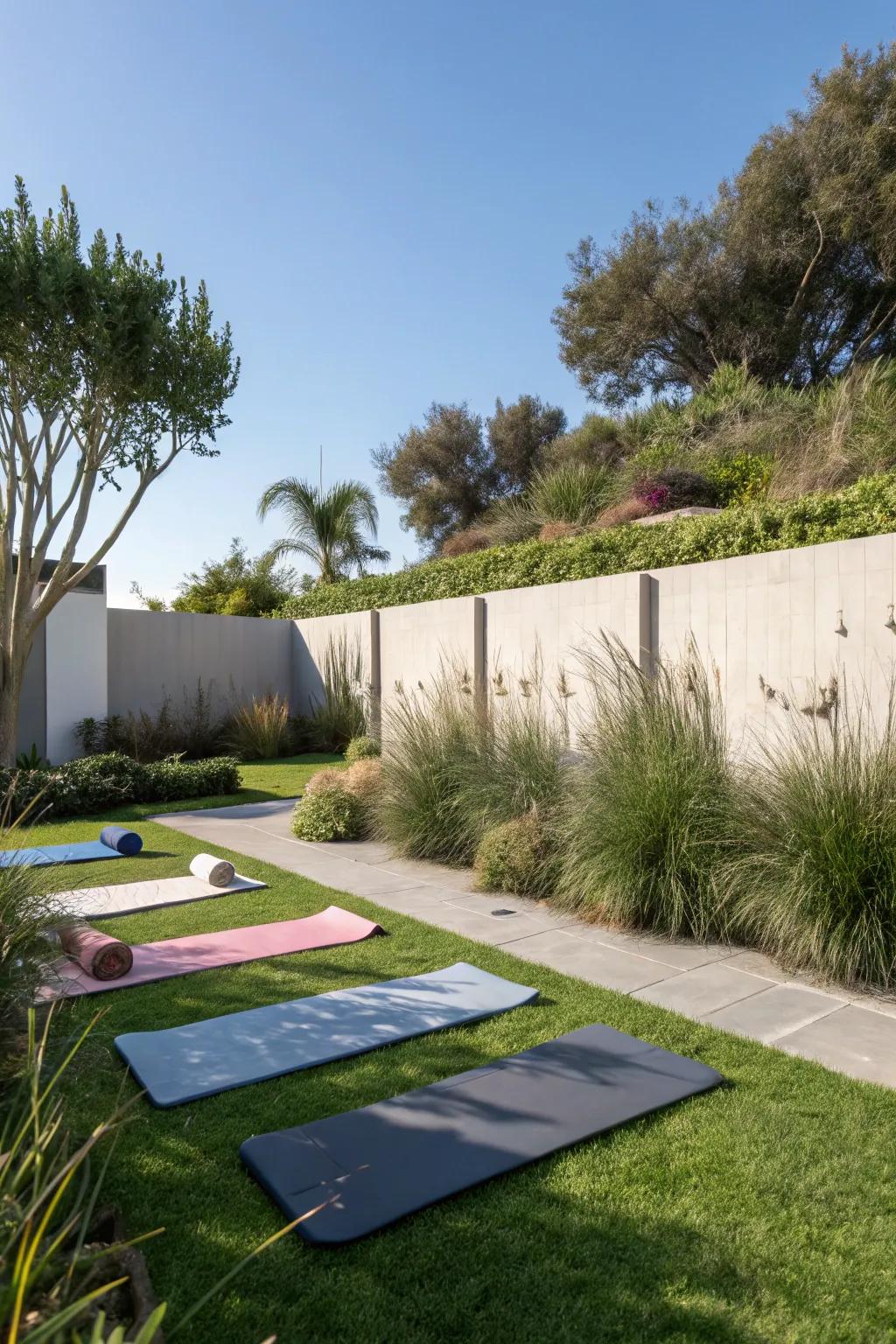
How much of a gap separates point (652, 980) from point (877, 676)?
332 cm

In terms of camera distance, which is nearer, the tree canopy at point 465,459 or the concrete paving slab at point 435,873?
the concrete paving slab at point 435,873

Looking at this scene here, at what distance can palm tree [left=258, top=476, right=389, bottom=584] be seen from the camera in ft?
60.5

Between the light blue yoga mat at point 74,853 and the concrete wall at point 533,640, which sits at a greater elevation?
the concrete wall at point 533,640

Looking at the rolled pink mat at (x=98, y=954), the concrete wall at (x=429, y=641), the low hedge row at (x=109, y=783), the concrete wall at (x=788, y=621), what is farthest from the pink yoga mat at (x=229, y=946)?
the concrete wall at (x=429, y=641)

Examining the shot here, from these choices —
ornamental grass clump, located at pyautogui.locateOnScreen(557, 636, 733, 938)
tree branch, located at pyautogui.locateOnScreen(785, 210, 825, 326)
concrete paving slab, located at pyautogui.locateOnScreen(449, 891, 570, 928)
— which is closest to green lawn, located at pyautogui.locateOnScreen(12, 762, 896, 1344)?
ornamental grass clump, located at pyautogui.locateOnScreen(557, 636, 733, 938)

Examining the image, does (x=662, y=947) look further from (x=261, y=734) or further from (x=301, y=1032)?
(x=261, y=734)

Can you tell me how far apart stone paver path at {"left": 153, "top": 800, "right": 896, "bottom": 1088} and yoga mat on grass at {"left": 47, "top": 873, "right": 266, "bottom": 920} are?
0.65 meters

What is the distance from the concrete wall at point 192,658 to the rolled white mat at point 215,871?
320 inches

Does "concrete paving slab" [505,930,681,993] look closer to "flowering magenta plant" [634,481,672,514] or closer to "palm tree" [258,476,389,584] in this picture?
"flowering magenta plant" [634,481,672,514]

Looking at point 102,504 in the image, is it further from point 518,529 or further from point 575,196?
point 575,196

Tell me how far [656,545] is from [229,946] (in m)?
5.95

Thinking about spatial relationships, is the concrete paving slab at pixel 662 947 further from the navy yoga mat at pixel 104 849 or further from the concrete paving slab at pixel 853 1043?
the navy yoga mat at pixel 104 849

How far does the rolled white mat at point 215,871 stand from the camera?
17.4 feet

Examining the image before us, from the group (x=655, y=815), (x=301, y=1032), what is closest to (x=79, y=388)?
(x=655, y=815)
